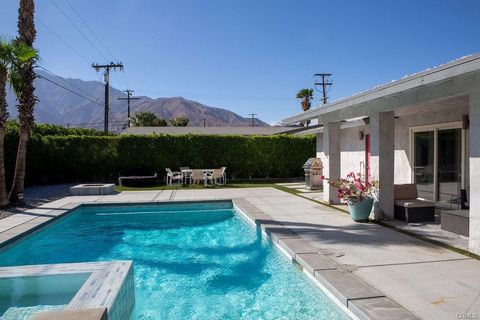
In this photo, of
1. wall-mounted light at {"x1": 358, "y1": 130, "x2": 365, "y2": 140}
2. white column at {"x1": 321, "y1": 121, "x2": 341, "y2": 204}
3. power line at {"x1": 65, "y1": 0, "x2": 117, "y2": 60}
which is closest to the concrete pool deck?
white column at {"x1": 321, "y1": 121, "x2": 341, "y2": 204}

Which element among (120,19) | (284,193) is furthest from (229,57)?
(284,193)

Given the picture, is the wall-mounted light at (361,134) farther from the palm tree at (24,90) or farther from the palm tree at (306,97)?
the palm tree at (306,97)

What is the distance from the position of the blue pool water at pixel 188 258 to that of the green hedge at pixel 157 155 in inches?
361

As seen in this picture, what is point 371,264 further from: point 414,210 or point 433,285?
point 414,210

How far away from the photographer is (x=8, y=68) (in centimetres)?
1243

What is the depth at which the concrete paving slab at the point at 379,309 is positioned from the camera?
13.2 feet

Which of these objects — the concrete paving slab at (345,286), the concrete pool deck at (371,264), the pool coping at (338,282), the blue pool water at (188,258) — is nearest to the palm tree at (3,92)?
the concrete pool deck at (371,264)

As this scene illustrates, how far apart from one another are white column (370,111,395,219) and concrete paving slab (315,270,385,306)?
14.9 ft

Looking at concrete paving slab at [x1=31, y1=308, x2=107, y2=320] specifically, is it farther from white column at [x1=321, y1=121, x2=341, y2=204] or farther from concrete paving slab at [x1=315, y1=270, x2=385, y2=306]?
white column at [x1=321, y1=121, x2=341, y2=204]

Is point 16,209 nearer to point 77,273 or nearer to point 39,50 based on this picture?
point 39,50

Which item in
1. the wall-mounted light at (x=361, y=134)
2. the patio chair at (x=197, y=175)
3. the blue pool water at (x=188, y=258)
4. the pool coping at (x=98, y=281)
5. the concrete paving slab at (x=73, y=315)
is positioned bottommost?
the blue pool water at (x=188, y=258)

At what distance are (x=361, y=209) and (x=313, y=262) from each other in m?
3.74

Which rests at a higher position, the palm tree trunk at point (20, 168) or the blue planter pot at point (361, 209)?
the palm tree trunk at point (20, 168)

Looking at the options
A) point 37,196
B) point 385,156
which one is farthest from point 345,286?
point 37,196
